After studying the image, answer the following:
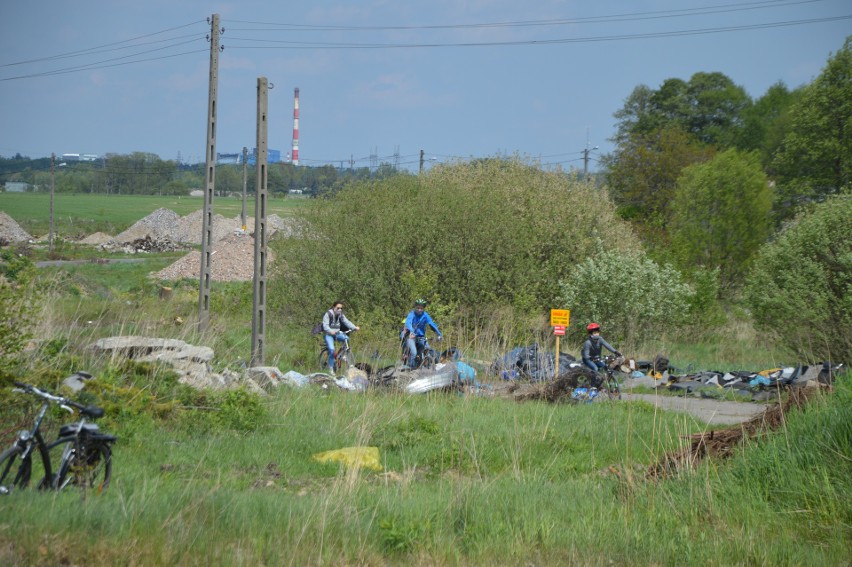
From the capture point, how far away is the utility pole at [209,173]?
816 inches

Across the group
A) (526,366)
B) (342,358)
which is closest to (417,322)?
(342,358)

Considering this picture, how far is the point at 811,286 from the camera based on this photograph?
76.7 feet

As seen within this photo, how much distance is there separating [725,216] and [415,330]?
28219mm

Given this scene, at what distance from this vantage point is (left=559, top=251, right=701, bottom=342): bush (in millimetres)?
27344

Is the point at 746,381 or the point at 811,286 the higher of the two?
the point at 811,286

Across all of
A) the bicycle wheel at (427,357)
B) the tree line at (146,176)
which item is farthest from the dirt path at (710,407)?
the tree line at (146,176)

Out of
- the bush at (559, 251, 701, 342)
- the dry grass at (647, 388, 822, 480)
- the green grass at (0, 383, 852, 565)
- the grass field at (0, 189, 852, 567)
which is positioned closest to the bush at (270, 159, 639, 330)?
the bush at (559, 251, 701, 342)

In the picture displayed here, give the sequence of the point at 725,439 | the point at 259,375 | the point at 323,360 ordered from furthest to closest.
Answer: the point at 323,360
the point at 259,375
the point at 725,439

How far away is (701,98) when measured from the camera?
80438mm

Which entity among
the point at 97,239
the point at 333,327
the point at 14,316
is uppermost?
the point at 14,316

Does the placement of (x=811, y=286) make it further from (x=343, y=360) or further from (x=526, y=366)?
(x=343, y=360)

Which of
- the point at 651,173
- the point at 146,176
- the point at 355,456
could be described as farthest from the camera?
the point at 146,176

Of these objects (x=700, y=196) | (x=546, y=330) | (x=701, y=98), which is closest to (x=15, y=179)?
(x=701, y=98)

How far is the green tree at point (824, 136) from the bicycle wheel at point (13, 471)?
144 ft
